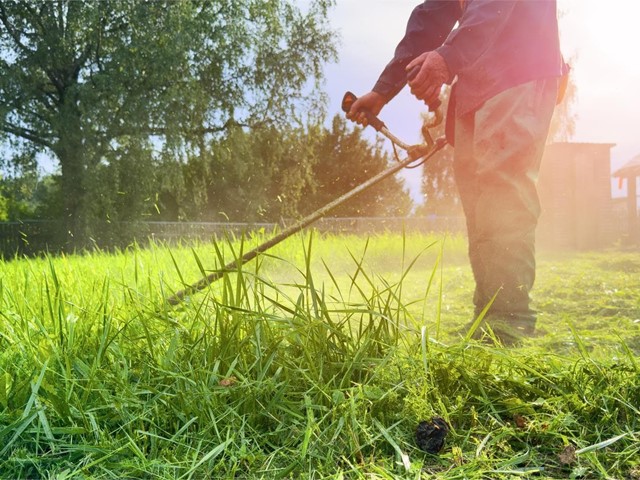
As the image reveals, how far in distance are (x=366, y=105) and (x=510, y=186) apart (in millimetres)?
735

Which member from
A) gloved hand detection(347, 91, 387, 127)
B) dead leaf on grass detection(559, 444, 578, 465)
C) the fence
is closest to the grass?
dead leaf on grass detection(559, 444, 578, 465)

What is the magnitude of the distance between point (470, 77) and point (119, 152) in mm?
6626

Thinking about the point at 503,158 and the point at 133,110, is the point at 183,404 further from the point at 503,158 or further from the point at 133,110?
the point at 133,110

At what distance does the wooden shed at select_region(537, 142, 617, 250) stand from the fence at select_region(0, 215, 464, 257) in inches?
95.5

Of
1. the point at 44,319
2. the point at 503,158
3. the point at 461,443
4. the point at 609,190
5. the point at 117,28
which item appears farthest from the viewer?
the point at 609,190

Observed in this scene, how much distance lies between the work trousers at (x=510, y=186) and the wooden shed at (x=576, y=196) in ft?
25.4

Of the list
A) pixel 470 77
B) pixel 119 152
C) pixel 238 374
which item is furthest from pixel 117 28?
pixel 238 374

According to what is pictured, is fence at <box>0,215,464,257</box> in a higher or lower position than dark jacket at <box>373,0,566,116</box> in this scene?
lower

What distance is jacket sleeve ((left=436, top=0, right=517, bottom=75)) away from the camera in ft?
6.68

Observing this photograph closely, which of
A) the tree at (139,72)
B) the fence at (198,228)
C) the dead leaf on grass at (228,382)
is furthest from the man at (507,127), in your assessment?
the tree at (139,72)

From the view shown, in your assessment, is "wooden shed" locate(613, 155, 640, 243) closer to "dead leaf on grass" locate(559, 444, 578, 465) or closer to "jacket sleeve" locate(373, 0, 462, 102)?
"jacket sleeve" locate(373, 0, 462, 102)

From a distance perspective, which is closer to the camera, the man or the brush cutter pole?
the brush cutter pole

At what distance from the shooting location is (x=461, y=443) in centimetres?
113

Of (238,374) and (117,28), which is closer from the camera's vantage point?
(238,374)
